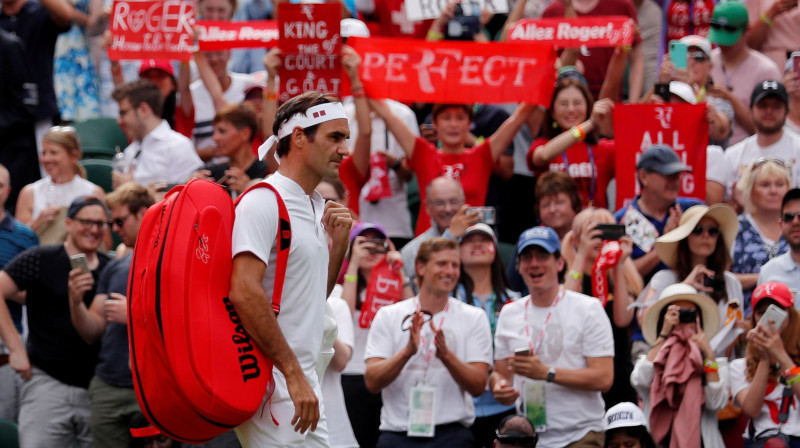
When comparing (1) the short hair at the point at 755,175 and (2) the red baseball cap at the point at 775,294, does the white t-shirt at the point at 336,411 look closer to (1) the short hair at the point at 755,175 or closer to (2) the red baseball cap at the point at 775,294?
(2) the red baseball cap at the point at 775,294

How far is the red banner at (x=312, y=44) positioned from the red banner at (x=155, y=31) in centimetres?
162

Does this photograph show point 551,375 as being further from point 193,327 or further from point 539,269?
point 193,327

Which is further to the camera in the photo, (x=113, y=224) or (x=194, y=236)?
(x=113, y=224)

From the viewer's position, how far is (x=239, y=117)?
10594mm

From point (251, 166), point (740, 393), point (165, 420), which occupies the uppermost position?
point (251, 166)

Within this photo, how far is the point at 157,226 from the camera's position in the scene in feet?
18.2

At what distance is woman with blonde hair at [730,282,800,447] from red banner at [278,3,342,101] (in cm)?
397

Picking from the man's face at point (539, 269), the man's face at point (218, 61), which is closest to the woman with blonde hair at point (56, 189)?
the man's face at point (218, 61)

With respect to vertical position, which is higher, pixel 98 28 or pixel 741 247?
pixel 98 28

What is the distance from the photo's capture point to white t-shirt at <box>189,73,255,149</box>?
12.2 m

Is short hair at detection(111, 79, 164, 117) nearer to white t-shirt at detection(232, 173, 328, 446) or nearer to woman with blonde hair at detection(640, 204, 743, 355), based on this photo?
woman with blonde hair at detection(640, 204, 743, 355)

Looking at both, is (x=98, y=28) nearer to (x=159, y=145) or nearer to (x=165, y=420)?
(x=159, y=145)

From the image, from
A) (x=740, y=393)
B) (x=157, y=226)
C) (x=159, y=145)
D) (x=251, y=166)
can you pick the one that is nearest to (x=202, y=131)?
(x=159, y=145)

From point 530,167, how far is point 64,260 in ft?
12.8
